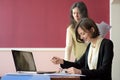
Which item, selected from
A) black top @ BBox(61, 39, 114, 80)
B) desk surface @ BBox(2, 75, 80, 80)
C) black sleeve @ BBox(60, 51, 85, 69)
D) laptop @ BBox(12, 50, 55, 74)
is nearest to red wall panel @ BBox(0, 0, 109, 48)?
laptop @ BBox(12, 50, 55, 74)

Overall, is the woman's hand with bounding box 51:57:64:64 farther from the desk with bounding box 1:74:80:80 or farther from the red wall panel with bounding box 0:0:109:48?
the red wall panel with bounding box 0:0:109:48

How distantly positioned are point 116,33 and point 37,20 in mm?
1127

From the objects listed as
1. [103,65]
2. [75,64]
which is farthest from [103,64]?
[75,64]

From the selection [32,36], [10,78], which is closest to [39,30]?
[32,36]

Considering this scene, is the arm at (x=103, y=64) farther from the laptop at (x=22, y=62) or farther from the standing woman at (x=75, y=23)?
the standing woman at (x=75, y=23)

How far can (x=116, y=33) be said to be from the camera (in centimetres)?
377

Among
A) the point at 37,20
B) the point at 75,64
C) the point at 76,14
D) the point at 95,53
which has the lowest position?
the point at 75,64

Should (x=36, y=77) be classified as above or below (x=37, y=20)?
below

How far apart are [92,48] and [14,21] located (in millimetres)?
2044

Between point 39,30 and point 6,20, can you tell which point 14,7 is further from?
point 39,30

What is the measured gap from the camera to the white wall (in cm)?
373

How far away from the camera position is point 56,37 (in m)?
3.81

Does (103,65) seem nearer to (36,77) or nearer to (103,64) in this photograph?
(103,64)

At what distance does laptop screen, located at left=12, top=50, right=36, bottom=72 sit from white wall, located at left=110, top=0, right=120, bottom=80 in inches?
63.9
